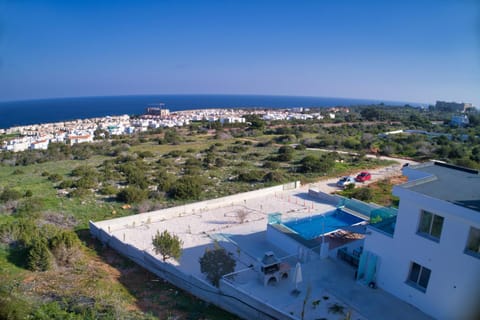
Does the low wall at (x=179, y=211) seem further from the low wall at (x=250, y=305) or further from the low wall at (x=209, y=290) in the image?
the low wall at (x=250, y=305)

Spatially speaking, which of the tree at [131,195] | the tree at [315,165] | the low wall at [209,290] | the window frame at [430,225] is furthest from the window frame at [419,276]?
the tree at [315,165]

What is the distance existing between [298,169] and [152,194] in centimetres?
1317

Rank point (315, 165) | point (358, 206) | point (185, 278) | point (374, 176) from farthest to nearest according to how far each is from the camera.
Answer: point (315, 165) < point (374, 176) < point (358, 206) < point (185, 278)

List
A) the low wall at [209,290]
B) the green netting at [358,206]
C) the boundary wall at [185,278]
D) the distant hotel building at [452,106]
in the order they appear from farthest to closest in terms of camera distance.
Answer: the distant hotel building at [452,106] < the green netting at [358,206] < the boundary wall at [185,278] < the low wall at [209,290]

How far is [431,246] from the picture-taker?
28.6 feet

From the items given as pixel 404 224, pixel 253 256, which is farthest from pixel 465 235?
pixel 253 256

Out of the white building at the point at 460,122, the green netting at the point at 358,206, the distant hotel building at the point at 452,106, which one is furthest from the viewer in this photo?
the distant hotel building at the point at 452,106

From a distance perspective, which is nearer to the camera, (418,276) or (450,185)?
(418,276)

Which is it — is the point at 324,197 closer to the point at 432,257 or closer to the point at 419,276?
the point at 419,276

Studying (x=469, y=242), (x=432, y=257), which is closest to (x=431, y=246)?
(x=432, y=257)

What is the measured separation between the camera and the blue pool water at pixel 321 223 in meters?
14.2

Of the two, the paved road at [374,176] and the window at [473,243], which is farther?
the paved road at [374,176]

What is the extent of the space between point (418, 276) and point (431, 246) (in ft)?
4.02

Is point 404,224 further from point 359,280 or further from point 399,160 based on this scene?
point 399,160
